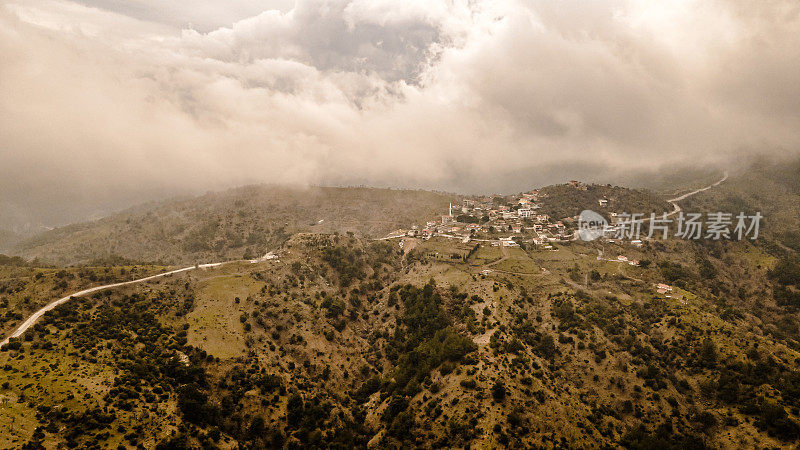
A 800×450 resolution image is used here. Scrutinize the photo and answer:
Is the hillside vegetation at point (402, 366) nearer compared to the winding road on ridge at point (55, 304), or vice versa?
the hillside vegetation at point (402, 366)

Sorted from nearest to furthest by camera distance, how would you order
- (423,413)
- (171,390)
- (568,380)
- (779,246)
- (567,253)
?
(171,390), (423,413), (568,380), (567,253), (779,246)

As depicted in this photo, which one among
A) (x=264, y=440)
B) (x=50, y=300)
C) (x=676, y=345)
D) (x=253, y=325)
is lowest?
(x=264, y=440)

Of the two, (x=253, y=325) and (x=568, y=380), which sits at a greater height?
(x=253, y=325)

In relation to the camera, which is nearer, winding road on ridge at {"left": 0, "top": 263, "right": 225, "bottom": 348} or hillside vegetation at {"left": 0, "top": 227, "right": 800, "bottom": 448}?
hillside vegetation at {"left": 0, "top": 227, "right": 800, "bottom": 448}

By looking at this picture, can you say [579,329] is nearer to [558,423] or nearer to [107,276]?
[558,423]

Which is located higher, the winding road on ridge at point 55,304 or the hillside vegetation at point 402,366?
the winding road on ridge at point 55,304

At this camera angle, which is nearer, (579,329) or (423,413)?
(423,413)

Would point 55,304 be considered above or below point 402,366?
above

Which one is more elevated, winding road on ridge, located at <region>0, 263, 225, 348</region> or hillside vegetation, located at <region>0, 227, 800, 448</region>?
winding road on ridge, located at <region>0, 263, 225, 348</region>

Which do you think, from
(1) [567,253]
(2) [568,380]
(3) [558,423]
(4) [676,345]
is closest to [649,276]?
(1) [567,253]

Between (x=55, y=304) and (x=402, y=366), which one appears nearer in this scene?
(x=55, y=304)

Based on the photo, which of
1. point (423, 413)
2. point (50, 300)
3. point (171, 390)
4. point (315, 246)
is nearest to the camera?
point (171, 390)
